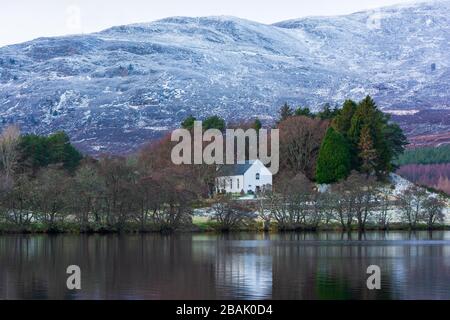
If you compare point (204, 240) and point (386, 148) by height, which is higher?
point (386, 148)

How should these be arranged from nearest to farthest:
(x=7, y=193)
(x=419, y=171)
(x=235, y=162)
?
(x=7, y=193), (x=235, y=162), (x=419, y=171)

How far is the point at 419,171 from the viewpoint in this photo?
165 meters

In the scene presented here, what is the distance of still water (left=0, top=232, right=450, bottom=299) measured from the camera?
36.1 metres

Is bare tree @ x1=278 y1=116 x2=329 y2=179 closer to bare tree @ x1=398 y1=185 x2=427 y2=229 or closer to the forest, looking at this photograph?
the forest

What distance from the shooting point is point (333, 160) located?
9056 centimetres

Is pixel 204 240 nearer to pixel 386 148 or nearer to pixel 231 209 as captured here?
pixel 231 209

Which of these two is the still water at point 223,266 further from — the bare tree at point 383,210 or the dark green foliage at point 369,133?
the dark green foliage at point 369,133

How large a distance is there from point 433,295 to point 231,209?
38822mm

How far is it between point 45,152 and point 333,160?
1027 inches

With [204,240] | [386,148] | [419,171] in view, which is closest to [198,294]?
[204,240]

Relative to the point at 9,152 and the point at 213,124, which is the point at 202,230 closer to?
the point at 9,152

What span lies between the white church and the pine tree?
9.69 meters

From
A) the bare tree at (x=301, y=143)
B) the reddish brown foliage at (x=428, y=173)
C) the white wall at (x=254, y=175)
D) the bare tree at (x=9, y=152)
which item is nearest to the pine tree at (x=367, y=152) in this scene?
the bare tree at (x=301, y=143)
